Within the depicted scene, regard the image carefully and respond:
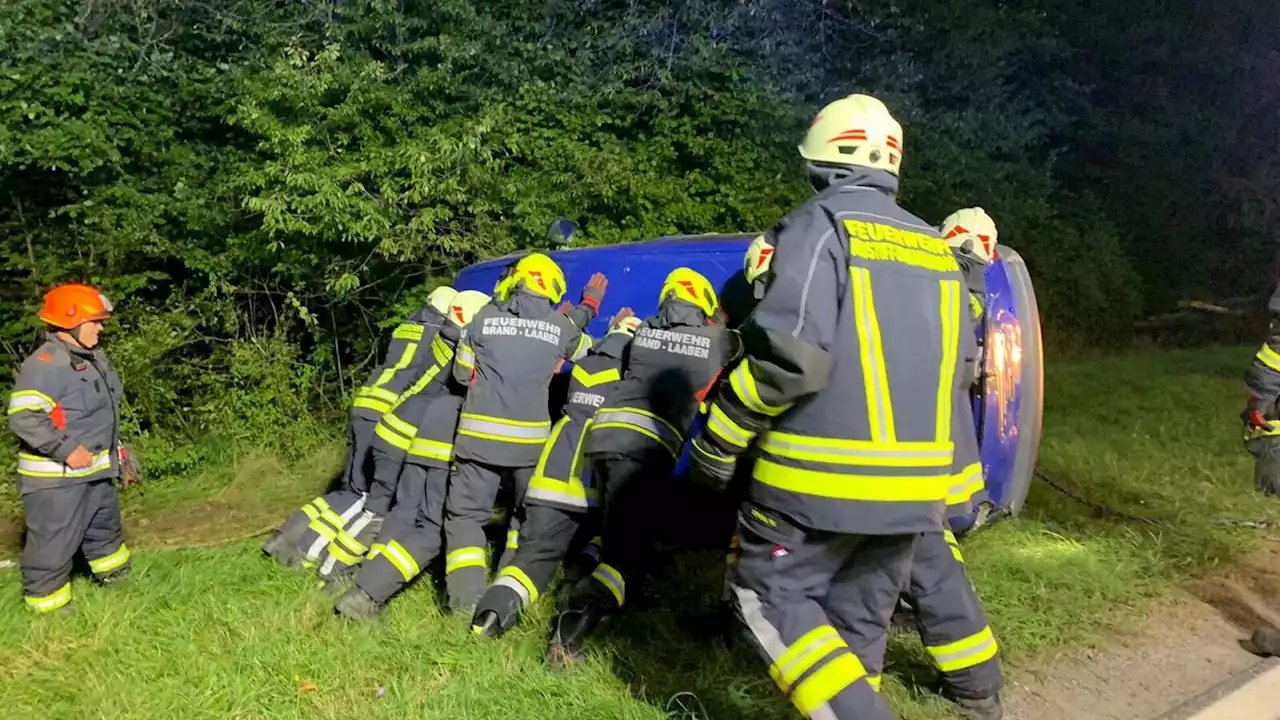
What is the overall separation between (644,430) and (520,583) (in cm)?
87

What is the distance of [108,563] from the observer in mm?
4820

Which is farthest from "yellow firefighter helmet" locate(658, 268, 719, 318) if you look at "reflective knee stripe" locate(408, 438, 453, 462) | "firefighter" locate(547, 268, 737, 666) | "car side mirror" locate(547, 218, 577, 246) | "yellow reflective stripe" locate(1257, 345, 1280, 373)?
"yellow reflective stripe" locate(1257, 345, 1280, 373)

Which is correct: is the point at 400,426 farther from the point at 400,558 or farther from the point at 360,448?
the point at 400,558

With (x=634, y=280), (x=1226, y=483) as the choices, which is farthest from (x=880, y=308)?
(x=1226, y=483)

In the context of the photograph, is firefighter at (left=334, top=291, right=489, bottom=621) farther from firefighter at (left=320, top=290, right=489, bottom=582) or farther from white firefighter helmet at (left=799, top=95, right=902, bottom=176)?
white firefighter helmet at (left=799, top=95, right=902, bottom=176)

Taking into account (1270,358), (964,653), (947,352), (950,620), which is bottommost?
(964,653)

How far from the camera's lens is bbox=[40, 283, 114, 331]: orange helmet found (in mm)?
4543

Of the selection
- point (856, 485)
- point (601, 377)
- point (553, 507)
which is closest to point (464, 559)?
point (553, 507)

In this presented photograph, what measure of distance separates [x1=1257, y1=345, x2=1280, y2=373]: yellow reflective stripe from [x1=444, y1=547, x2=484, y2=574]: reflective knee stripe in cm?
420

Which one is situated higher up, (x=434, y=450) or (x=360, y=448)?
(x=434, y=450)

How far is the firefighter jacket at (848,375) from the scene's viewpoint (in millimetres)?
2613

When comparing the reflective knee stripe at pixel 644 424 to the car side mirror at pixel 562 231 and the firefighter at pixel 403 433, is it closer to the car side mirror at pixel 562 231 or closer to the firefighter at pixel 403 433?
the firefighter at pixel 403 433

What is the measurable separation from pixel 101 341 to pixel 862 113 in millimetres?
6510

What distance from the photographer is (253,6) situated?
348 inches
